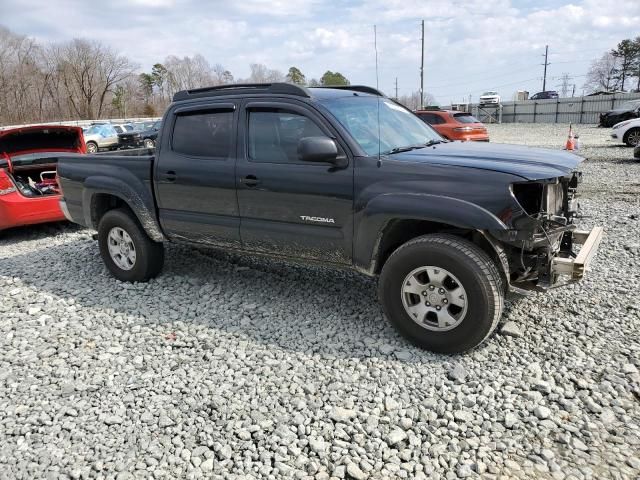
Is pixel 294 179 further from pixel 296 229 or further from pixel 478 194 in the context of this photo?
pixel 478 194

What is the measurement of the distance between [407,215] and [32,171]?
7.04 m

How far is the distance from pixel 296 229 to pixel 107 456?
2.15 meters

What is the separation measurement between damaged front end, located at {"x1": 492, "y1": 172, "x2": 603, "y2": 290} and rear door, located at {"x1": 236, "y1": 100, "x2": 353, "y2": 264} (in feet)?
3.95

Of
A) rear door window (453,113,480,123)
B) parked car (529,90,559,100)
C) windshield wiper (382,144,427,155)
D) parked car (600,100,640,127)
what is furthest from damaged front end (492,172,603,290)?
parked car (529,90,559,100)

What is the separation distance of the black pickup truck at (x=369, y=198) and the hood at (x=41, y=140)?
145 inches

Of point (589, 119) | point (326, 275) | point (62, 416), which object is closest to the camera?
point (62, 416)

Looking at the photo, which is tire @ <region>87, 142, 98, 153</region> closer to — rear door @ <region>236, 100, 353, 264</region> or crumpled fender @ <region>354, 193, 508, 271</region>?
rear door @ <region>236, 100, 353, 264</region>

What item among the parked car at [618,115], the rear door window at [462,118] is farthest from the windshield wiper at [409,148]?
the parked car at [618,115]

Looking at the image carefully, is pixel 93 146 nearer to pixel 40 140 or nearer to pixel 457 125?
pixel 457 125

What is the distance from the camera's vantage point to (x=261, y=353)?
396 cm

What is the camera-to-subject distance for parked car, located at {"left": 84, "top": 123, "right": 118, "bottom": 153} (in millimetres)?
25961

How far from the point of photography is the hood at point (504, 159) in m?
3.49

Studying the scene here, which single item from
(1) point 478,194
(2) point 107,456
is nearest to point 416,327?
(1) point 478,194

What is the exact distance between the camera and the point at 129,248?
5.56 meters
